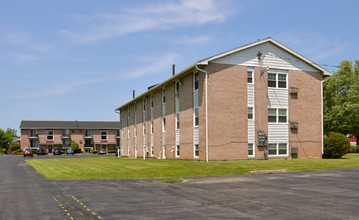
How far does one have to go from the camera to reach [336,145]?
3234 cm

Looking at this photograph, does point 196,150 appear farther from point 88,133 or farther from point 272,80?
point 88,133

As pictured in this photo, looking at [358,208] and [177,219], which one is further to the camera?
[358,208]

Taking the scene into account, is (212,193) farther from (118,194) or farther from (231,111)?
(231,111)

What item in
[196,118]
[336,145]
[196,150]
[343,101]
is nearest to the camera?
[196,118]

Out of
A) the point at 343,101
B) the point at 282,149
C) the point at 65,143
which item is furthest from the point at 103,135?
the point at 282,149

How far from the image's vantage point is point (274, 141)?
31.1 meters

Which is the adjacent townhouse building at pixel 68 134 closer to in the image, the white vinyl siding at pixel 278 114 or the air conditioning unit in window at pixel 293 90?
the white vinyl siding at pixel 278 114

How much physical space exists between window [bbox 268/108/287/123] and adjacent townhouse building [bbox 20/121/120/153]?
78296 mm

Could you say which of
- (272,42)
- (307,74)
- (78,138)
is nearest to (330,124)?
(307,74)

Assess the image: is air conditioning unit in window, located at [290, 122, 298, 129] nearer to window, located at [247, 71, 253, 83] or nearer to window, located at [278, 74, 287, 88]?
window, located at [278, 74, 287, 88]

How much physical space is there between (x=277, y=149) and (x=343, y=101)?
113ft

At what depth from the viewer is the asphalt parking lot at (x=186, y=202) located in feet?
30.5

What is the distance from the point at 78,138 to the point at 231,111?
8072 cm

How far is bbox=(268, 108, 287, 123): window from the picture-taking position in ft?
102
